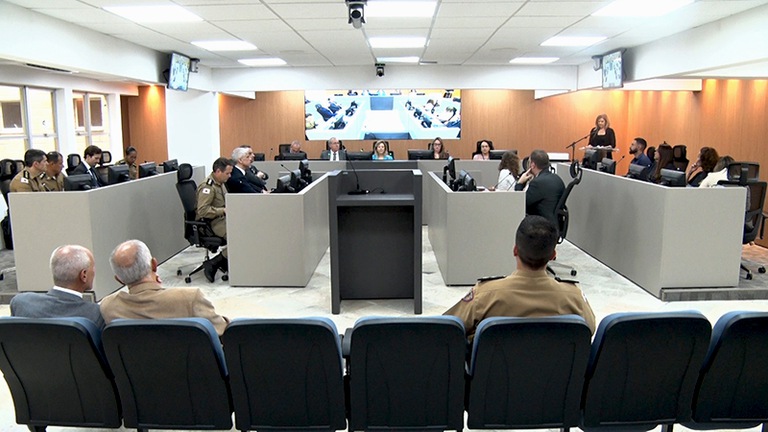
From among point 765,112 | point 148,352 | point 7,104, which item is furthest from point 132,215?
point 765,112

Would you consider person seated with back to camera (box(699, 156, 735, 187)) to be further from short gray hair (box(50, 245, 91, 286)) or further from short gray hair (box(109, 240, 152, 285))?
short gray hair (box(50, 245, 91, 286))

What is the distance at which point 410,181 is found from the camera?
549cm

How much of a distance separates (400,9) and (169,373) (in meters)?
4.41

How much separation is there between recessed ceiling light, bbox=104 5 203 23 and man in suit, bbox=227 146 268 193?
139cm

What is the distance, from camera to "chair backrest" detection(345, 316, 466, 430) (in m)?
→ 2.27

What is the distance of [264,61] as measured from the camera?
1029 cm

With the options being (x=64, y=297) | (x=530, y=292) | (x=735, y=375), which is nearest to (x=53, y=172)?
(x=64, y=297)

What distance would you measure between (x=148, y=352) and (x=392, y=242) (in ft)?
9.89

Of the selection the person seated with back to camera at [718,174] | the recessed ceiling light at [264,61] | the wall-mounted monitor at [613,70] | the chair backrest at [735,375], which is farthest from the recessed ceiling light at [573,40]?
Answer: the chair backrest at [735,375]

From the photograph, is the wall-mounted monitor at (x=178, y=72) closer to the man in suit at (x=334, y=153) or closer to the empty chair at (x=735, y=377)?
the man in suit at (x=334, y=153)

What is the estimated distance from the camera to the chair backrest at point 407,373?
2.27 m

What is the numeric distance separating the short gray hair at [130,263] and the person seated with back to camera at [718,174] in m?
5.66

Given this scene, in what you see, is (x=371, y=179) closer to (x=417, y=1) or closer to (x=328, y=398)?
(x=417, y=1)

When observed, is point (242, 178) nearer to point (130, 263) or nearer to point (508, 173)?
point (508, 173)
